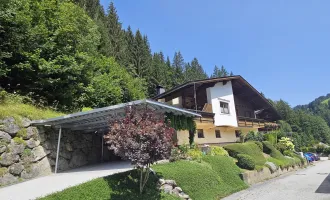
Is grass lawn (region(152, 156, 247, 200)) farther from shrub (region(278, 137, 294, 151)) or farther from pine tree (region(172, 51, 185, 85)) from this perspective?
pine tree (region(172, 51, 185, 85))

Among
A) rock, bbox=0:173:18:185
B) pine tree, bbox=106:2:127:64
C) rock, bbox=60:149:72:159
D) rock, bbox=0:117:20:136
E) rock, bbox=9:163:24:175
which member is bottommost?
rock, bbox=0:173:18:185

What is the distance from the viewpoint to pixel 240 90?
30.3 metres

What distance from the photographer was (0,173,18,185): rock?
9930 mm

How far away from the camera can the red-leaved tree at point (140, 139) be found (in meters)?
8.45

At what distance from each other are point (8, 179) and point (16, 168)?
21.4 inches

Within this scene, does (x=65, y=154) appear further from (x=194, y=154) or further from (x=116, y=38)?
(x=116, y=38)

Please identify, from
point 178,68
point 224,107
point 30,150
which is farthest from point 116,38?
point 30,150

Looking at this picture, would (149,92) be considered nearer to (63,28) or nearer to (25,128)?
(63,28)

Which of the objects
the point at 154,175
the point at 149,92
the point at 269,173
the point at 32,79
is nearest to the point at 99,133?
the point at 32,79

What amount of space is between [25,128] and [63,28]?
9.52 meters

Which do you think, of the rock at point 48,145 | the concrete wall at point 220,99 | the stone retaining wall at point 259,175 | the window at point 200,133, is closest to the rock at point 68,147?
the rock at point 48,145

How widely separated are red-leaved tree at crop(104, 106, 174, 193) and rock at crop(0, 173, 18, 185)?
509 cm

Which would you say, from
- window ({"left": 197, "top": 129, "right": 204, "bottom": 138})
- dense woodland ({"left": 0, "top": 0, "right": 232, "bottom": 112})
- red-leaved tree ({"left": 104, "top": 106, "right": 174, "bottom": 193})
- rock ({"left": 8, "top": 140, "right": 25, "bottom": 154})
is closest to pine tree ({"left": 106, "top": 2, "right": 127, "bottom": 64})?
dense woodland ({"left": 0, "top": 0, "right": 232, "bottom": 112})

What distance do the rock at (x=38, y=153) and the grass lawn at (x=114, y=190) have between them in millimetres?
4349
